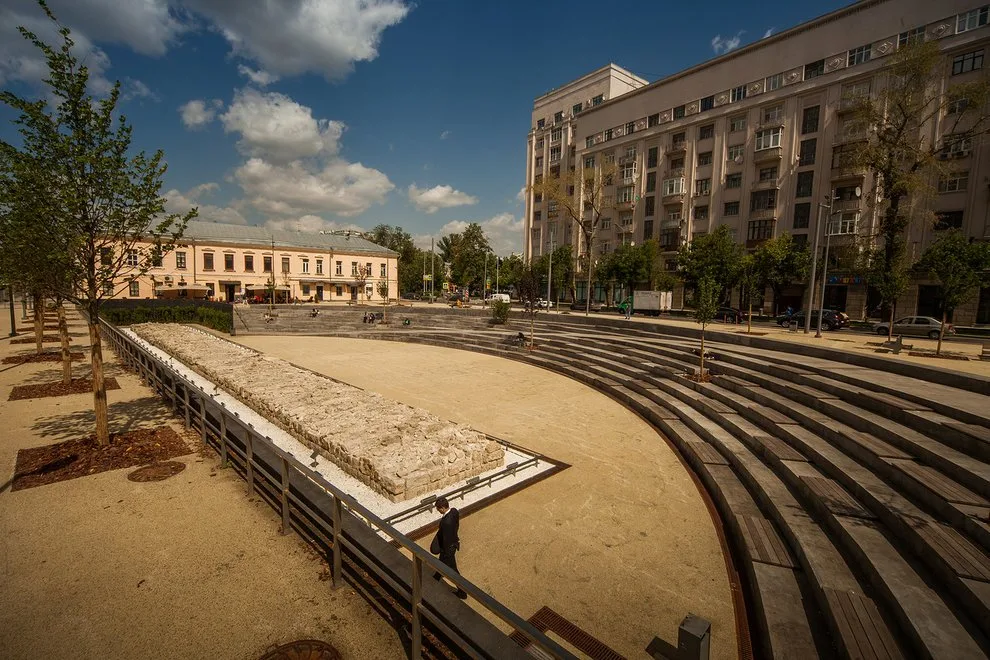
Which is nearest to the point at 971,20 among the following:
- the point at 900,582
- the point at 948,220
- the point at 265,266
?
the point at 948,220

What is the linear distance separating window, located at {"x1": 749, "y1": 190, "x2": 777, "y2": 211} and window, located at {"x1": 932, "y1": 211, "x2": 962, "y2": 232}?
11906 millimetres

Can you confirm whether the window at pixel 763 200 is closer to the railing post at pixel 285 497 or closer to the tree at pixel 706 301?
the tree at pixel 706 301

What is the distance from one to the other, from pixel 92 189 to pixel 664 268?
4867 cm

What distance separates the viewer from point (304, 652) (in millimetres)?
3729

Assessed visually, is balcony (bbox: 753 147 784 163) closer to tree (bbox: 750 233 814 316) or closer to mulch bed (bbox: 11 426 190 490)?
tree (bbox: 750 233 814 316)

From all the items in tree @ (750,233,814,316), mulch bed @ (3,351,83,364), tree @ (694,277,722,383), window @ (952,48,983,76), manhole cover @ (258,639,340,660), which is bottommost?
manhole cover @ (258,639,340,660)

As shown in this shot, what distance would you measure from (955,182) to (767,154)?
551 inches

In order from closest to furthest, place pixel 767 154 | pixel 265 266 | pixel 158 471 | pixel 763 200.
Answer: pixel 158 471 → pixel 767 154 → pixel 763 200 → pixel 265 266

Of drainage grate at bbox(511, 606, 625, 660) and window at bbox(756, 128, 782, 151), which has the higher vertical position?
window at bbox(756, 128, 782, 151)

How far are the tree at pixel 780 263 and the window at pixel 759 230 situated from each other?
520cm

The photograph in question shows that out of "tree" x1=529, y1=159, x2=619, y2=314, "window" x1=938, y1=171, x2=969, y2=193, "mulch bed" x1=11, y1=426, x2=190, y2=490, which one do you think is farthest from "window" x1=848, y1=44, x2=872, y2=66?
"mulch bed" x1=11, y1=426, x2=190, y2=490

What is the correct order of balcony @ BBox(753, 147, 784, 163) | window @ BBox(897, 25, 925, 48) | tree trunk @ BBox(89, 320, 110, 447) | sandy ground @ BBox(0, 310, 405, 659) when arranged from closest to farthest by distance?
sandy ground @ BBox(0, 310, 405, 659) → tree trunk @ BBox(89, 320, 110, 447) → window @ BBox(897, 25, 925, 48) → balcony @ BBox(753, 147, 784, 163)

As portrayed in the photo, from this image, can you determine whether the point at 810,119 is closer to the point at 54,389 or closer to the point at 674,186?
the point at 674,186

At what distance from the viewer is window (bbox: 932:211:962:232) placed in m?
31.3
